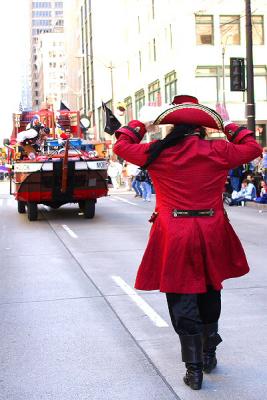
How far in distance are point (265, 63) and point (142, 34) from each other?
13.7m

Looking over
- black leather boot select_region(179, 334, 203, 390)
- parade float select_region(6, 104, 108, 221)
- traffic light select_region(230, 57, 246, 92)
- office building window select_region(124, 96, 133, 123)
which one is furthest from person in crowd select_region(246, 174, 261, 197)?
office building window select_region(124, 96, 133, 123)

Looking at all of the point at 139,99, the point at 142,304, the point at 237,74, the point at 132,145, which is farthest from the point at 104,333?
the point at 139,99

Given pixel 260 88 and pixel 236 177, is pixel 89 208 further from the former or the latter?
pixel 260 88

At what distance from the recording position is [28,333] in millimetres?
5594

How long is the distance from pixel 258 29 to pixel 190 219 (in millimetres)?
41976

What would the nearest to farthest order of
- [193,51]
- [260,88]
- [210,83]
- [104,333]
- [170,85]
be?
[104,333]
[193,51]
[210,83]
[260,88]
[170,85]

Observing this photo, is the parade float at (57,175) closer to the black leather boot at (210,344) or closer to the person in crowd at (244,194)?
the person in crowd at (244,194)

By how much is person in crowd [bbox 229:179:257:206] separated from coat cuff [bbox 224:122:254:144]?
1629 centimetres

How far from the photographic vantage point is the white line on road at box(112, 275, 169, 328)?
19.1 feet

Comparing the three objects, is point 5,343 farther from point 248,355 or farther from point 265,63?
point 265,63

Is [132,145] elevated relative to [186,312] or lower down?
elevated

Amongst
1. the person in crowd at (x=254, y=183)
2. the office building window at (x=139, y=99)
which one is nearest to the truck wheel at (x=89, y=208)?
the person in crowd at (x=254, y=183)

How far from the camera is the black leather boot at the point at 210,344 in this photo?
4328 mm

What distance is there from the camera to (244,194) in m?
20.6
